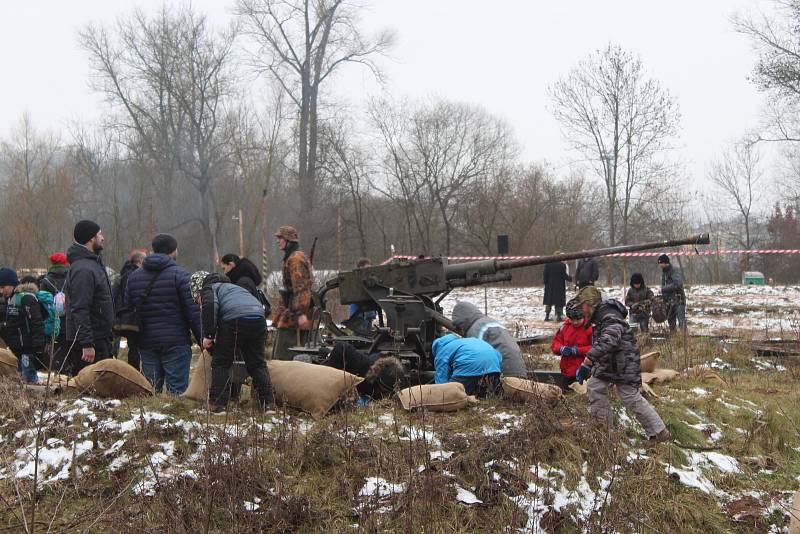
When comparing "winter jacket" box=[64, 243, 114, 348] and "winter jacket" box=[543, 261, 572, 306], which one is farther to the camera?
"winter jacket" box=[543, 261, 572, 306]

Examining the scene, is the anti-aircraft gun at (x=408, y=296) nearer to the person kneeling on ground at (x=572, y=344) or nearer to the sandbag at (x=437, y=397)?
the person kneeling on ground at (x=572, y=344)

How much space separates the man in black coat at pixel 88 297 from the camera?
6812 millimetres

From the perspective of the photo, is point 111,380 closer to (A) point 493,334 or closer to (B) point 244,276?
(B) point 244,276

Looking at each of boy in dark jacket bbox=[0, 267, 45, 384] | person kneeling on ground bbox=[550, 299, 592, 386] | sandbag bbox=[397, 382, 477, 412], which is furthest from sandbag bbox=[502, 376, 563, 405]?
boy in dark jacket bbox=[0, 267, 45, 384]

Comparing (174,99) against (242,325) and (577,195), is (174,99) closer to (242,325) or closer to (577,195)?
(577,195)

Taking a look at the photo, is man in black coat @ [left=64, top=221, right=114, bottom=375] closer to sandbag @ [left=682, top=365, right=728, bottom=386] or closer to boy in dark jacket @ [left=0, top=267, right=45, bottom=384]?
boy in dark jacket @ [left=0, top=267, right=45, bottom=384]

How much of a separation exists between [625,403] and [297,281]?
429 centimetres

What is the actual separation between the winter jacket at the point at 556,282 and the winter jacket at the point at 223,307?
10994mm

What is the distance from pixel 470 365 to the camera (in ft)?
23.5

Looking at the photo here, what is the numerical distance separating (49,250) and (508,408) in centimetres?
2469

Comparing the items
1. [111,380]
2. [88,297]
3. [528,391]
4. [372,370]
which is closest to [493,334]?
[528,391]

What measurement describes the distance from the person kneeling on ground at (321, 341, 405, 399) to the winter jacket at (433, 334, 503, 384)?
456 mm

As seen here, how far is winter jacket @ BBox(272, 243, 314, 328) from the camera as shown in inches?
353

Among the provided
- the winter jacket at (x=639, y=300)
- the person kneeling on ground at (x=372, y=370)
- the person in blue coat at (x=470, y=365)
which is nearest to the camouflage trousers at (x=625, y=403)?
the person in blue coat at (x=470, y=365)
